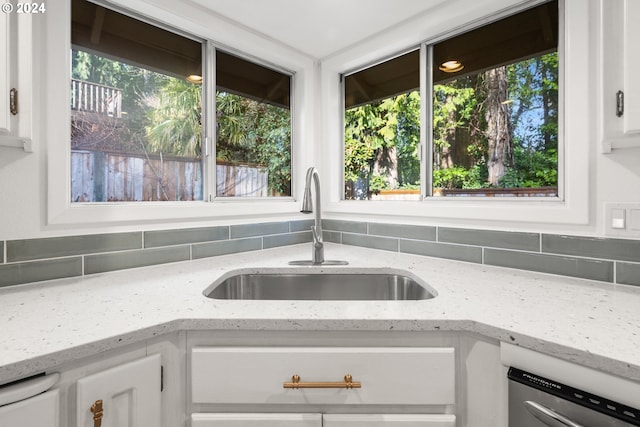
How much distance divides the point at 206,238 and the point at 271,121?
914mm

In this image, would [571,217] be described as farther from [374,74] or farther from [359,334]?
[374,74]

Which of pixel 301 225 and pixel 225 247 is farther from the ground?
pixel 301 225

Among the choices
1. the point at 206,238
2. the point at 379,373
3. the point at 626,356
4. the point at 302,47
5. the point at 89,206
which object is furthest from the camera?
the point at 302,47

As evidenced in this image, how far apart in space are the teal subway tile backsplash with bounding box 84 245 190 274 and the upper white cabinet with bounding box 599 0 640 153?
177 centimetres

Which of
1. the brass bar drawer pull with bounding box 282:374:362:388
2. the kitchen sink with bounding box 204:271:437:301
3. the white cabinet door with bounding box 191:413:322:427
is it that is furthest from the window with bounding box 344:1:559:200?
the white cabinet door with bounding box 191:413:322:427

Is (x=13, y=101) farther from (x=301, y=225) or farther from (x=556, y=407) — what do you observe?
(x=556, y=407)

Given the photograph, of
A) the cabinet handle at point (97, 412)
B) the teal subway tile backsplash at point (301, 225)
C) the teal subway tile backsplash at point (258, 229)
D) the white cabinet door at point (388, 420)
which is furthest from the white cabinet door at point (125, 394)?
the teal subway tile backsplash at point (301, 225)

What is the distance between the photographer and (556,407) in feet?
2.32

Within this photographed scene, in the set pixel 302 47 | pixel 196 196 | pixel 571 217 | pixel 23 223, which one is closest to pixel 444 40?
pixel 302 47

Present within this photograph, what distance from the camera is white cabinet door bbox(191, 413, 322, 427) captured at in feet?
2.84

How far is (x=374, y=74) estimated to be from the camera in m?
2.10

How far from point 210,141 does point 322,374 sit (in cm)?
137

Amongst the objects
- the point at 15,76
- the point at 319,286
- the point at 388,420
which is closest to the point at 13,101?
the point at 15,76

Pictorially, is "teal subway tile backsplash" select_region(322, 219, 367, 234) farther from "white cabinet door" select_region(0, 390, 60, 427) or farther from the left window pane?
"white cabinet door" select_region(0, 390, 60, 427)
